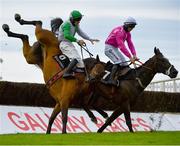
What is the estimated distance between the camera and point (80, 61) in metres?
12.8

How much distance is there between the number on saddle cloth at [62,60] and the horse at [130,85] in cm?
79

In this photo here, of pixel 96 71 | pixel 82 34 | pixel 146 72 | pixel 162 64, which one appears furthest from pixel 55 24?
pixel 162 64

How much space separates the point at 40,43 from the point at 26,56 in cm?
58

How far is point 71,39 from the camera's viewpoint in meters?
12.5

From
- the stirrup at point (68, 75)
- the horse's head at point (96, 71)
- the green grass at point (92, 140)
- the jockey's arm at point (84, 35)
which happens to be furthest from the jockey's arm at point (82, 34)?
the green grass at point (92, 140)

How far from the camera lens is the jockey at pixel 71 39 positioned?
12.5m

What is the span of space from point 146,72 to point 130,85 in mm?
580

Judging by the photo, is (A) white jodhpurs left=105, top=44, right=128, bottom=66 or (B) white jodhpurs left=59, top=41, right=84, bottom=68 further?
(A) white jodhpurs left=105, top=44, right=128, bottom=66

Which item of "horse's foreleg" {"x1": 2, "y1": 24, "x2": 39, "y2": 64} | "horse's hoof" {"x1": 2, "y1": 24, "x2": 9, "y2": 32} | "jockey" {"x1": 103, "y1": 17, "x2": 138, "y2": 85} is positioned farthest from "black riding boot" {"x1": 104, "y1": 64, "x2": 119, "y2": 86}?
"horse's hoof" {"x1": 2, "y1": 24, "x2": 9, "y2": 32}

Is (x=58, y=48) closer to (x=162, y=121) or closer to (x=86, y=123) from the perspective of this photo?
(x=86, y=123)

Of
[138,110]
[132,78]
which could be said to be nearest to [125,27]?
[132,78]

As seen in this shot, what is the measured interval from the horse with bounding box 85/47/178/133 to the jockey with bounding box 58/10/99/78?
30.1 inches

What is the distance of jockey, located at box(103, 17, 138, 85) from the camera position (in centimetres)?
1373

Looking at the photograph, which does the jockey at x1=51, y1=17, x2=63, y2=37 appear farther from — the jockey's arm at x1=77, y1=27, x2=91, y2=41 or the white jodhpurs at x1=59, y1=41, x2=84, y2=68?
the white jodhpurs at x1=59, y1=41, x2=84, y2=68
